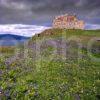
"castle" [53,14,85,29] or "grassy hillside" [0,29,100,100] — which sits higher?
"castle" [53,14,85,29]

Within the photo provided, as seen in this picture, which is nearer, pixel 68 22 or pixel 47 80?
pixel 47 80

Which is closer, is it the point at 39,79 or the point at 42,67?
the point at 39,79

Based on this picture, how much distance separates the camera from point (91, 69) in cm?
2758

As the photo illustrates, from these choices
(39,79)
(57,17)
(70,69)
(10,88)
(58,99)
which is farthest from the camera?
(57,17)

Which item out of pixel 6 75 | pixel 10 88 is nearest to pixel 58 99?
pixel 10 88

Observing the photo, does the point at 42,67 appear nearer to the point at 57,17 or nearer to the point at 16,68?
the point at 16,68

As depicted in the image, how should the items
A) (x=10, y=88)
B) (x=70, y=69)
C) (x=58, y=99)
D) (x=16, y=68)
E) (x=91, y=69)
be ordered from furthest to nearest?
(x=91, y=69) < (x=70, y=69) < (x=16, y=68) < (x=10, y=88) < (x=58, y=99)

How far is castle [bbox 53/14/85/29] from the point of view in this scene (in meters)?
147

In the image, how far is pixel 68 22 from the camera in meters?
153

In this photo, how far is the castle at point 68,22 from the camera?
146750 millimetres

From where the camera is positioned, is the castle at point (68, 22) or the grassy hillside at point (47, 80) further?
the castle at point (68, 22)

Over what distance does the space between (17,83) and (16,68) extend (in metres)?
3.29

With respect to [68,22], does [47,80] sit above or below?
below

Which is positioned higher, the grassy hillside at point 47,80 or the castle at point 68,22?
the castle at point 68,22
